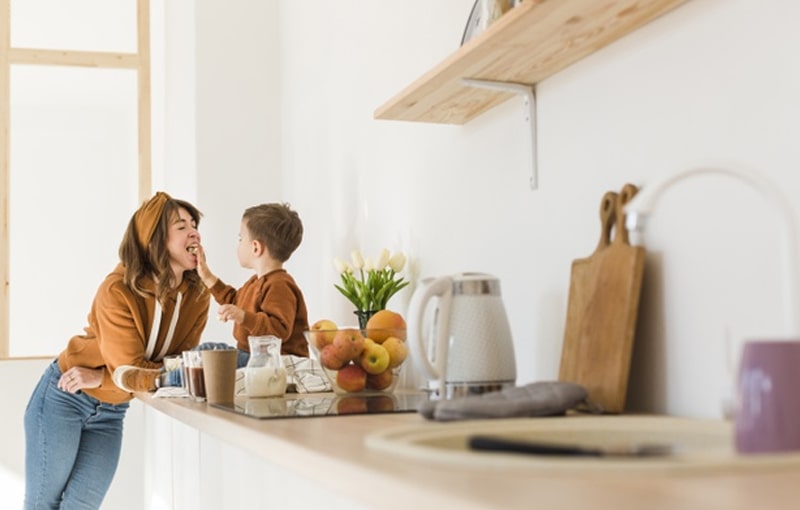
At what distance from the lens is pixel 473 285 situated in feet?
4.83

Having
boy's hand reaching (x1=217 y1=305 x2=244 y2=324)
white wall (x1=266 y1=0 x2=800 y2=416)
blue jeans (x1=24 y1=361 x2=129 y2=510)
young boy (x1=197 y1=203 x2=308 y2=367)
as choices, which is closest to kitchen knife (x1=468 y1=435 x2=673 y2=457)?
white wall (x1=266 y1=0 x2=800 y2=416)

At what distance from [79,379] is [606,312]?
197cm

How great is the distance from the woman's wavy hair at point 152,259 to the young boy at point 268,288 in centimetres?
10

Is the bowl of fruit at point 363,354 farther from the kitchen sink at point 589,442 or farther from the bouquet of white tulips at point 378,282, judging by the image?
the kitchen sink at point 589,442

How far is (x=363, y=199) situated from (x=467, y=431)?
1.65m

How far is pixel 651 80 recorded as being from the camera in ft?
4.47

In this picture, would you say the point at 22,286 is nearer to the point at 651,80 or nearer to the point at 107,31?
the point at 107,31

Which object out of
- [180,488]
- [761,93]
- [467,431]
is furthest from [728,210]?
[180,488]

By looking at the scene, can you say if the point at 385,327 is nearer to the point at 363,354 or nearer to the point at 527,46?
the point at 363,354

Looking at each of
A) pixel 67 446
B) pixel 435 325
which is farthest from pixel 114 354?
pixel 435 325

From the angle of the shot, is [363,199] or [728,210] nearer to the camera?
[728,210]

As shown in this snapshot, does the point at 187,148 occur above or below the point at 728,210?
above

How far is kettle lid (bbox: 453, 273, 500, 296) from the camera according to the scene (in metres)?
1.47

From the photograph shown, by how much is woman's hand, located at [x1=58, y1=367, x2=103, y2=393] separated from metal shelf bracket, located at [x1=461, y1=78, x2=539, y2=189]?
173 cm
